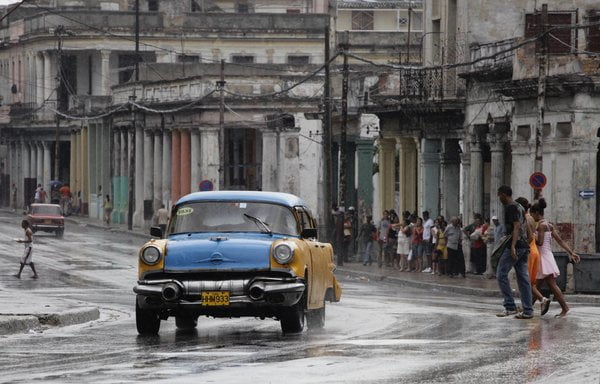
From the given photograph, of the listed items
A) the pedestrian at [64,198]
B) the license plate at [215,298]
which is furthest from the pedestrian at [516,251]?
the pedestrian at [64,198]

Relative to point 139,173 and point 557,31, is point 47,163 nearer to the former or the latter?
point 139,173

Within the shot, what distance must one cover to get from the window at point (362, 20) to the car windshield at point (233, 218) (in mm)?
100344

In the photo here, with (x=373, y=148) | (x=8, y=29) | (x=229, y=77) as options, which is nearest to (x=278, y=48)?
(x=8, y=29)

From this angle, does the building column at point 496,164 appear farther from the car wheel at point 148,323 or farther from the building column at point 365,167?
the car wheel at point 148,323

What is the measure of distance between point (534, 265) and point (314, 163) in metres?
47.4

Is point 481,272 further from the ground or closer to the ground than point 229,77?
closer to the ground

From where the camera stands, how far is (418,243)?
48312 millimetres

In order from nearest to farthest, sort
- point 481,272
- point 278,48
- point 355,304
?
point 355,304 → point 481,272 → point 278,48

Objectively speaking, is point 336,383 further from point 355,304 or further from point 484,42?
point 484,42

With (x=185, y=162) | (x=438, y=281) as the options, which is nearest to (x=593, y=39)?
(x=438, y=281)

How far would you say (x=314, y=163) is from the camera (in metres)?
72.4

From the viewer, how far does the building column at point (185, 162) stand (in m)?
77.5

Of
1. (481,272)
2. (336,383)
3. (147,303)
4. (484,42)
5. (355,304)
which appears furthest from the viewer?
(484,42)

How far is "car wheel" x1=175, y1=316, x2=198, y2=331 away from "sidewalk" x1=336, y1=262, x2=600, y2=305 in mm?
13817
